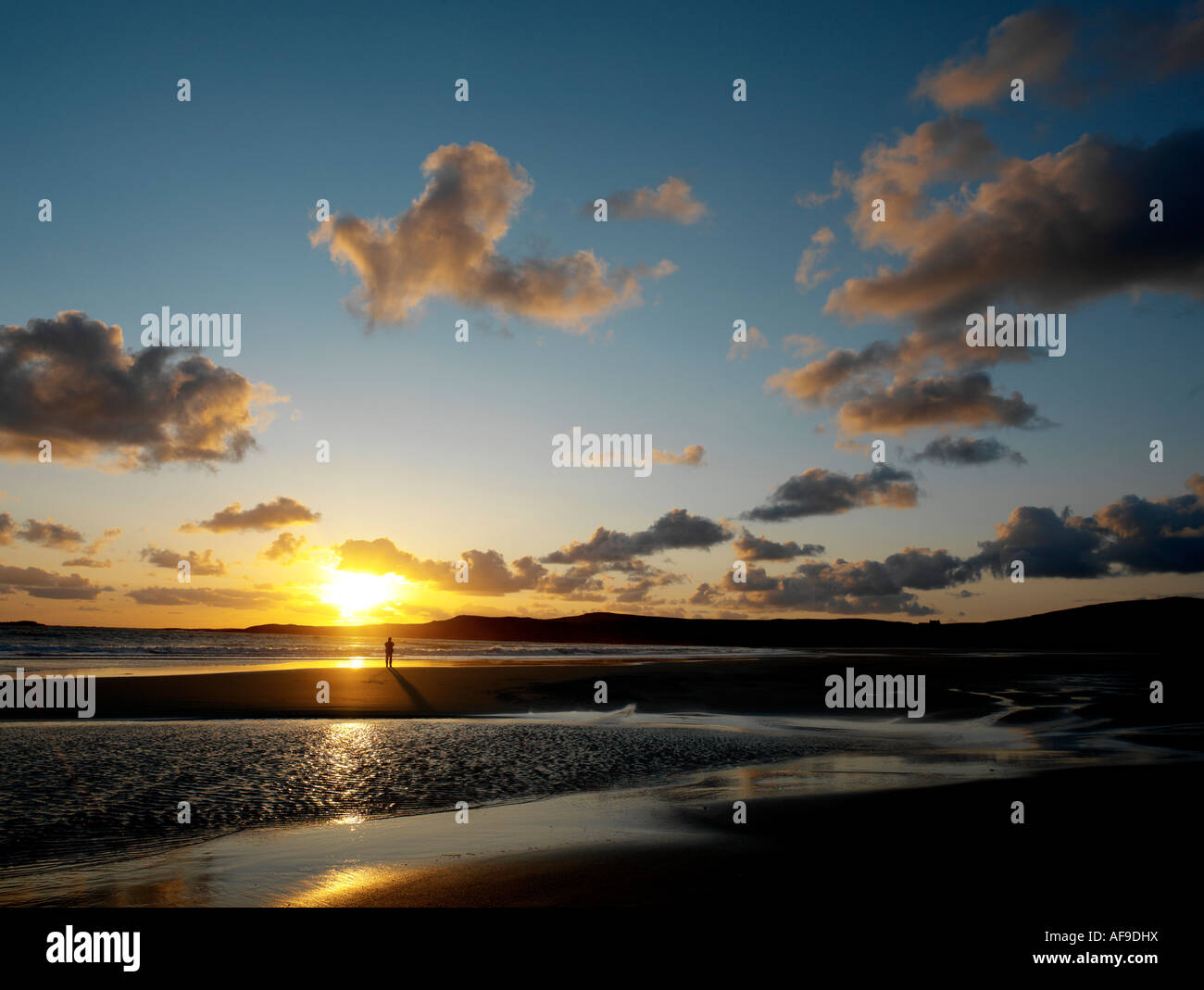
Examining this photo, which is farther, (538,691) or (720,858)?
(538,691)

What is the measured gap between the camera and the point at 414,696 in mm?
34469

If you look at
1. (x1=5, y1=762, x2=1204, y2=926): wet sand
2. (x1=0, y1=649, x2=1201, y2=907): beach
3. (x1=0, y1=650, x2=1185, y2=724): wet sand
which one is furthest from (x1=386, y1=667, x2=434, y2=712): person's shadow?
(x1=5, y1=762, x2=1204, y2=926): wet sand

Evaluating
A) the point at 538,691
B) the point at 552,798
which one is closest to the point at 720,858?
the point at 552,798

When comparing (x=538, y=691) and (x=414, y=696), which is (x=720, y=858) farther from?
(x=538, y=691)

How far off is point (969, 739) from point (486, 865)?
59.1 feet

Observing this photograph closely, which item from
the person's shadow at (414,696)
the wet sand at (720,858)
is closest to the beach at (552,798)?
the wet sand at (720,858)

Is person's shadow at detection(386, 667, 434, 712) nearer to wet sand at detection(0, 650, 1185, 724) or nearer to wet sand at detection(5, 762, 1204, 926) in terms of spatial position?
wet sand at detection(0, 650, 1185, 724)

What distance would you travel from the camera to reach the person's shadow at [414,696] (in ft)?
98.3

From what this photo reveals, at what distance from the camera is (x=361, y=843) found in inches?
420

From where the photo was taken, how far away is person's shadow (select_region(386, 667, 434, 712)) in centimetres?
2997

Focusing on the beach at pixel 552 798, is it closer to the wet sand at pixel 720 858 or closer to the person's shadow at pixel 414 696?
the wet sand at pixel 720 858
